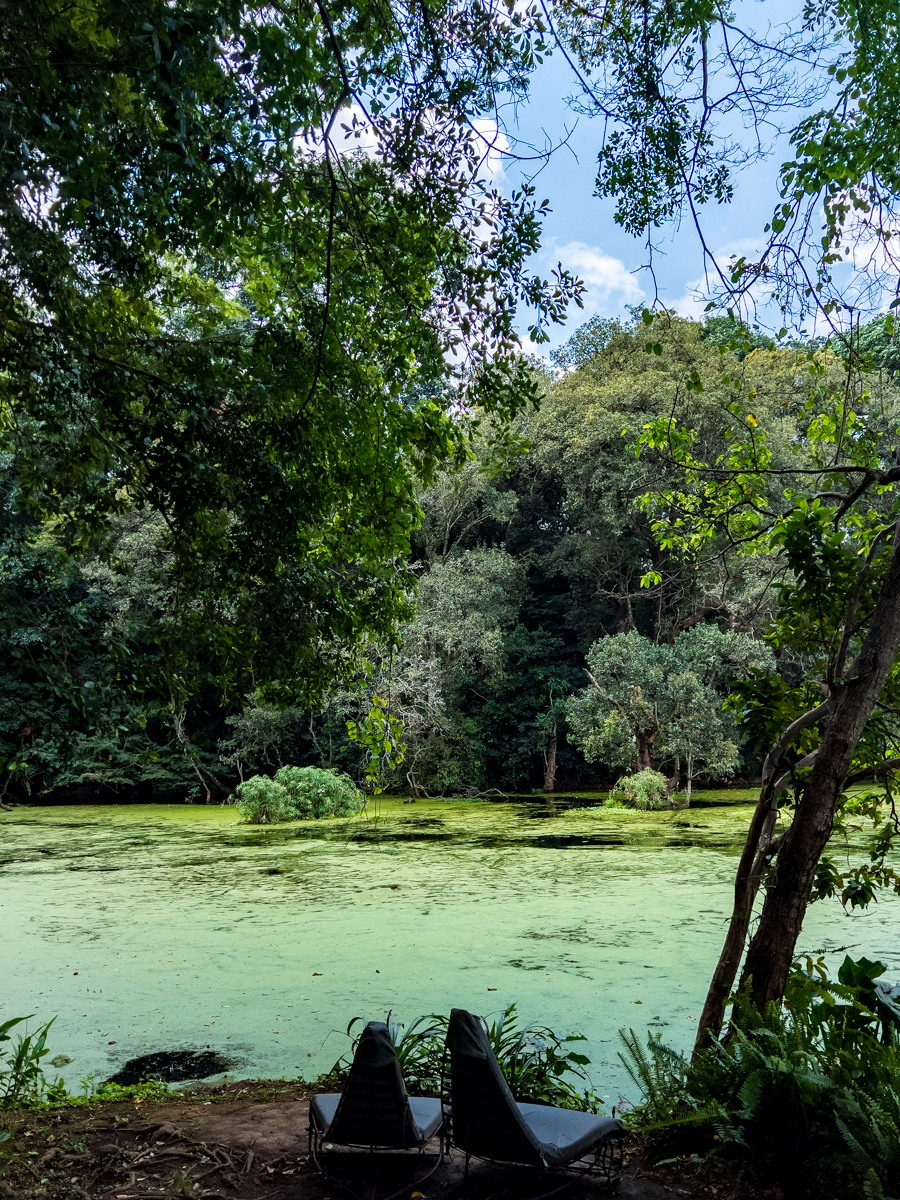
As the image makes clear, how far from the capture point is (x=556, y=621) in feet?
64.8

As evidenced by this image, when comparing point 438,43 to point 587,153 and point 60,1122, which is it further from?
point 60,1122

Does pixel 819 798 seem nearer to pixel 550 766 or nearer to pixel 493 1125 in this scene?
pixel 493 1125

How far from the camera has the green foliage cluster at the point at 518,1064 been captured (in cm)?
335

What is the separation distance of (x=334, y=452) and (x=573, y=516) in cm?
Result: 1481

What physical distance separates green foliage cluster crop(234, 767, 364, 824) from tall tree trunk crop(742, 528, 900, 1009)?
1049 cm

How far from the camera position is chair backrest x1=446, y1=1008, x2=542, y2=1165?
2.41m

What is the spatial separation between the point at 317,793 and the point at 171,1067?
9298 millimetres

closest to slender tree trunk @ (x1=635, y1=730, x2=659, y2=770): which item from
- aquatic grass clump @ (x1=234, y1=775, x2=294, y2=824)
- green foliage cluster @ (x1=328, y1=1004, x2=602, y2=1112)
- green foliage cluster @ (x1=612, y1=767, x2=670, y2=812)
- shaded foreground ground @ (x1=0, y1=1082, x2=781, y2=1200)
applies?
green foliage cluster @ (x1=612, y1=767, x2=670, y2=812)

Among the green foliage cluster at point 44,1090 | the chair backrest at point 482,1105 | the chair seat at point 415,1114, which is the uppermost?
the chair backrest at point 482,1105

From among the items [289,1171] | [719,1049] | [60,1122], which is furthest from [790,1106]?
[60,1122]

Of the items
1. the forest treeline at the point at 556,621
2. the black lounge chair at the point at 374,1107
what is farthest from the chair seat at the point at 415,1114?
the forest treeline at the point at 556,621

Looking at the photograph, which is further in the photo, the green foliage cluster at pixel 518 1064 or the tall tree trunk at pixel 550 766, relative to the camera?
the tall tree trunk at pixel 550 766

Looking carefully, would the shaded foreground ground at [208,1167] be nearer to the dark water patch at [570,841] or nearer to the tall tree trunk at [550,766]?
the dark water patch at [570,841]

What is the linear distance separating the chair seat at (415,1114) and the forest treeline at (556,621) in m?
8.66
